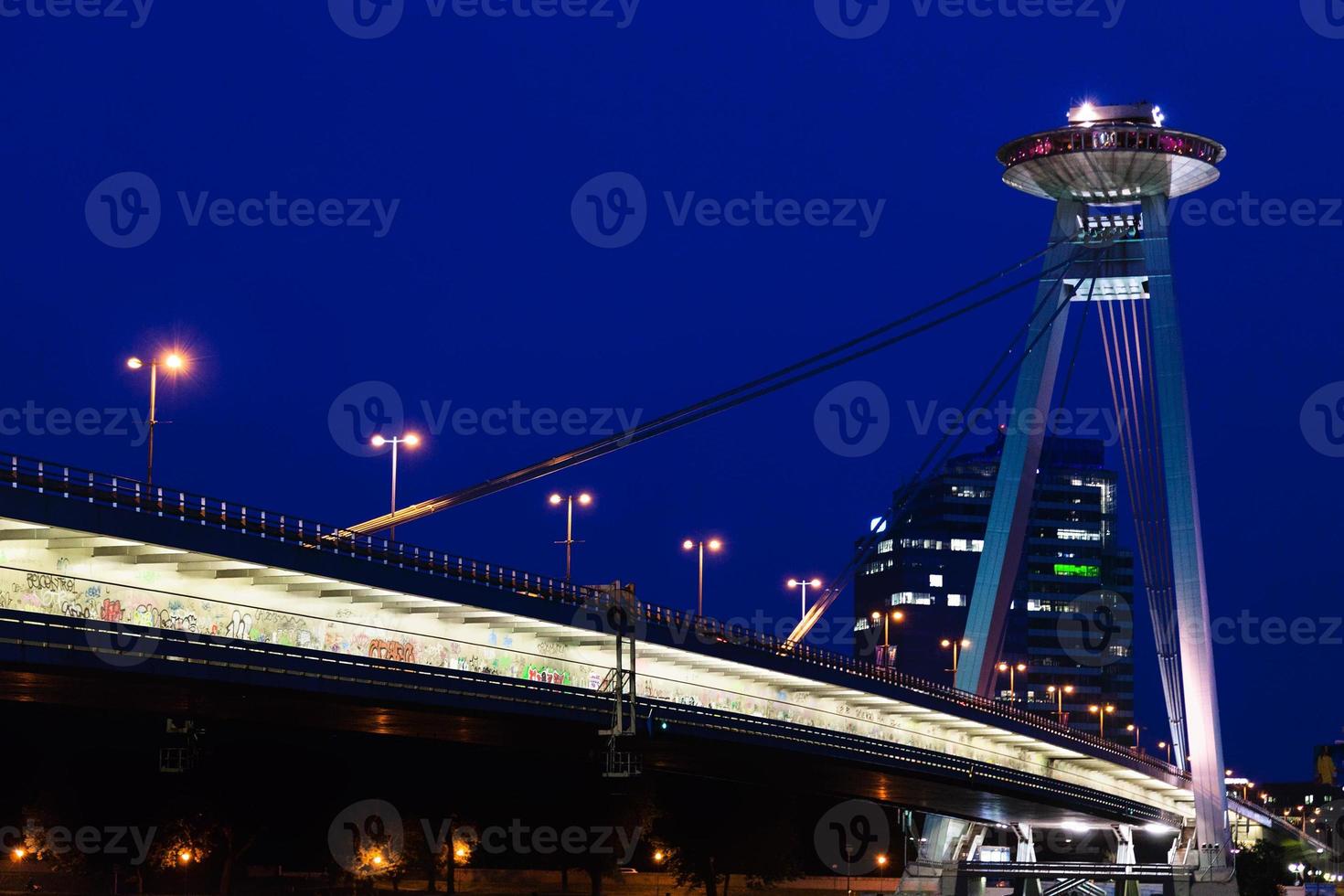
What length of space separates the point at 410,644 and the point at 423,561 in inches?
123

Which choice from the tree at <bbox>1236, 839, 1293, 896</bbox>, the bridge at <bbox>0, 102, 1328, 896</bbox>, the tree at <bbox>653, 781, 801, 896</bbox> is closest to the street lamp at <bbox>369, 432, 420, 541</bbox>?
the bridge at <bbox>0, 102, 1328, 896</bbox>

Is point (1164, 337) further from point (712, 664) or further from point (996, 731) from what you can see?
point (712, 664)

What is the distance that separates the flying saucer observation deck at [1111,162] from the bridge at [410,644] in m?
23.8

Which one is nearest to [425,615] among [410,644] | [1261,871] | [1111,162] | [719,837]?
[410,644]

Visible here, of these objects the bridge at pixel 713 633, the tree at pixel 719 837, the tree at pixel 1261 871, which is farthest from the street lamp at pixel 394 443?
the tree at pixel 1261 871

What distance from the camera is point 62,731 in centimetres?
8031

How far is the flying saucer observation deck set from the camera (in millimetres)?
87375

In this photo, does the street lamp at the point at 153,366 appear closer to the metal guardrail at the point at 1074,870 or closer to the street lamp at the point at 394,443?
the street lamp at the point at 394,443

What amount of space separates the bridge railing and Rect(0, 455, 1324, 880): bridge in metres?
0.08

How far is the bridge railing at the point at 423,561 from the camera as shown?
40750mm

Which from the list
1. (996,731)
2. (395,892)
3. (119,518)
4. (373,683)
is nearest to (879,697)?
(996,731)

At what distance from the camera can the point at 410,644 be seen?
53938mm

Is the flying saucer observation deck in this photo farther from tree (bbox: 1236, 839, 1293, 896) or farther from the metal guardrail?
tree (bbox: 1236, 839, 1293, 896)

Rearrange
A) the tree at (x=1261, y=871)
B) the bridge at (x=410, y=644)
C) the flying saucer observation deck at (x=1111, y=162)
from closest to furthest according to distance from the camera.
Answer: the bridge at (x=410, y=644) < the flying saucer observation deck at (x=1111, y=162) < the tree at (x=1261, y=871)
